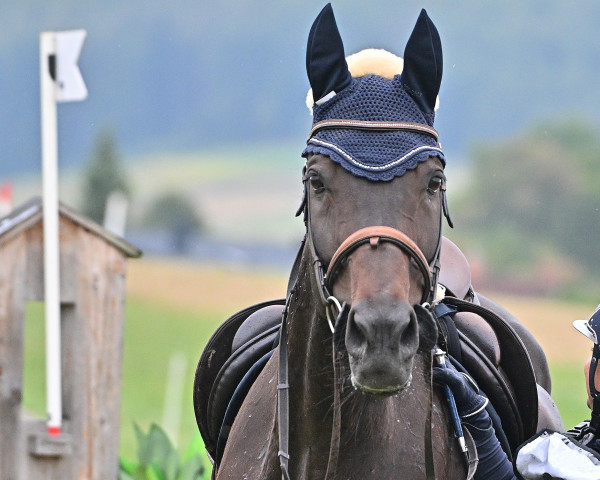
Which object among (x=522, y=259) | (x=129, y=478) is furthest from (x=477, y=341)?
(x=522, y=259)

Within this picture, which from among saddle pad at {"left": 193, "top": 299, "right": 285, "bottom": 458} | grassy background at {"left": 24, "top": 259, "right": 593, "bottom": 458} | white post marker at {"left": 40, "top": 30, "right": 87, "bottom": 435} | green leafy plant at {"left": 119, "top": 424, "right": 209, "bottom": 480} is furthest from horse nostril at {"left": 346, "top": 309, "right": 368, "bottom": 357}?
grassy background at {"left": 24, "top": 259, "right": 593, "bottom": 458}

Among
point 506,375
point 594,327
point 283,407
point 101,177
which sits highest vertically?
point 594,327

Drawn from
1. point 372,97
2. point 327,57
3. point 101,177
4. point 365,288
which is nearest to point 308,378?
point 365,288

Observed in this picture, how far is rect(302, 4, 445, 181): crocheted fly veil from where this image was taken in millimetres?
3246

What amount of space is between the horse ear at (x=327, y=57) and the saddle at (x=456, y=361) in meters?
1.07

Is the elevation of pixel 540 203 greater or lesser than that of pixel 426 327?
lesser

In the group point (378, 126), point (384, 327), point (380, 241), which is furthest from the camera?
point (378, 126)

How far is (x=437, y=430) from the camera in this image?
12.0ft

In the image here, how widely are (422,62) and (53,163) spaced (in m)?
3.52

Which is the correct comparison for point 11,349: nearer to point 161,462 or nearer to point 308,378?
point 161,462

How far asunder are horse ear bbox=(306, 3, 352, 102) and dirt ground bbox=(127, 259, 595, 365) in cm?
1689

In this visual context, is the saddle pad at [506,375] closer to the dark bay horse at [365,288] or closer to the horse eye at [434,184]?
the dark bay horse at [365,288]

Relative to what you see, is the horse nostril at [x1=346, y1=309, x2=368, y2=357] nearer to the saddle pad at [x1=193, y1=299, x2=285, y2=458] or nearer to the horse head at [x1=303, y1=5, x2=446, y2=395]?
the horse head at [x1=303, y1=5, x2=446, y2=395]

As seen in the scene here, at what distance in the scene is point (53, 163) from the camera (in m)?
6.32
